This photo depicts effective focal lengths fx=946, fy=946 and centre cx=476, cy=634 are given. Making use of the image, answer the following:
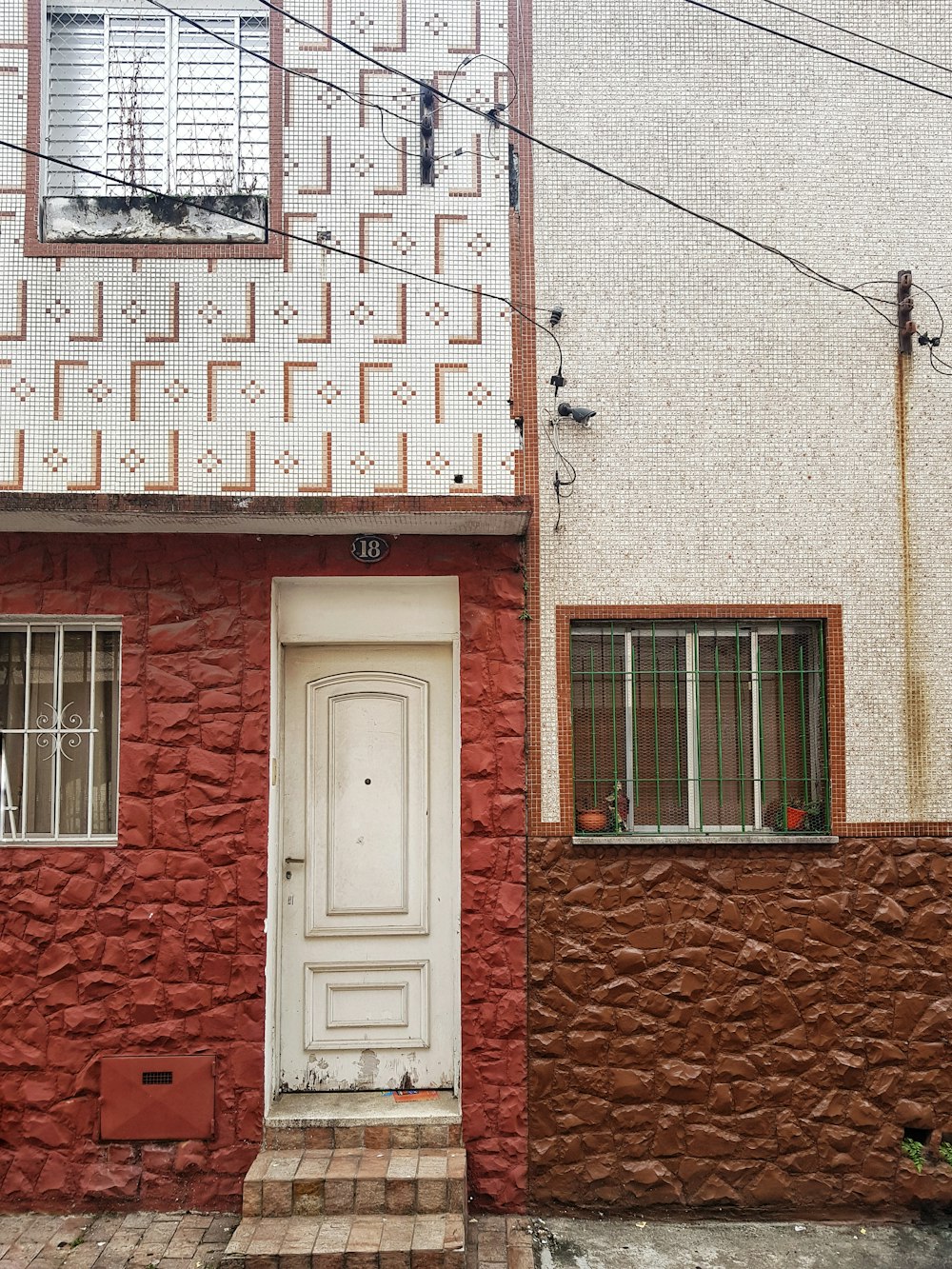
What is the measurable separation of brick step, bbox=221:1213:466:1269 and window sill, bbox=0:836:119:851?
6.26ft

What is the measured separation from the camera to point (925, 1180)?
4738mm

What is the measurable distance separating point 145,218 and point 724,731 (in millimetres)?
4089

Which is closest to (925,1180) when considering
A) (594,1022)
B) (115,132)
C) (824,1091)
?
(824,1091)

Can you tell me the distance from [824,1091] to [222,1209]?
3.08 metres

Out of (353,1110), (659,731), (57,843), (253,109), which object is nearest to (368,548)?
(659,731)

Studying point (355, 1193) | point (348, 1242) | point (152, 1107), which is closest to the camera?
point (348, 1242)

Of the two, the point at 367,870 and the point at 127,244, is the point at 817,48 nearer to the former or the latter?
the point at 127,244

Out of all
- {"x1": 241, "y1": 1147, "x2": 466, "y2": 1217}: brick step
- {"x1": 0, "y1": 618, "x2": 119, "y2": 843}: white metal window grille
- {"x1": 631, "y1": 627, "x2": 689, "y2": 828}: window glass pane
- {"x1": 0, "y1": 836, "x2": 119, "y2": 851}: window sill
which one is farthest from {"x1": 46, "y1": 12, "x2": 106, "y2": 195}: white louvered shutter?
{"x1": 241, "y1": 1147, "x2": 466, "y2": 1217}: brick step

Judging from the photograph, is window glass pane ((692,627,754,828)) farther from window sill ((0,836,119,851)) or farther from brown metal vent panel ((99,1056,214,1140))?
window sill ((0,836,119,851))

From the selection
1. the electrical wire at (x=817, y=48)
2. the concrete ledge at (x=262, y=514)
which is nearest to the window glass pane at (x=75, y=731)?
the concrete ledge at (x=262, y=514)

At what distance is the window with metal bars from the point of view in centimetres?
498

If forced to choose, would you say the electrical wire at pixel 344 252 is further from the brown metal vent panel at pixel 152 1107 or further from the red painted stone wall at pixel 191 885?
the brown metal vent panel at pixel 152 1107

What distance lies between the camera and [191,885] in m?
4.84

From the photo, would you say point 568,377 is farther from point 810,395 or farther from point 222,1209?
point 222,1209
